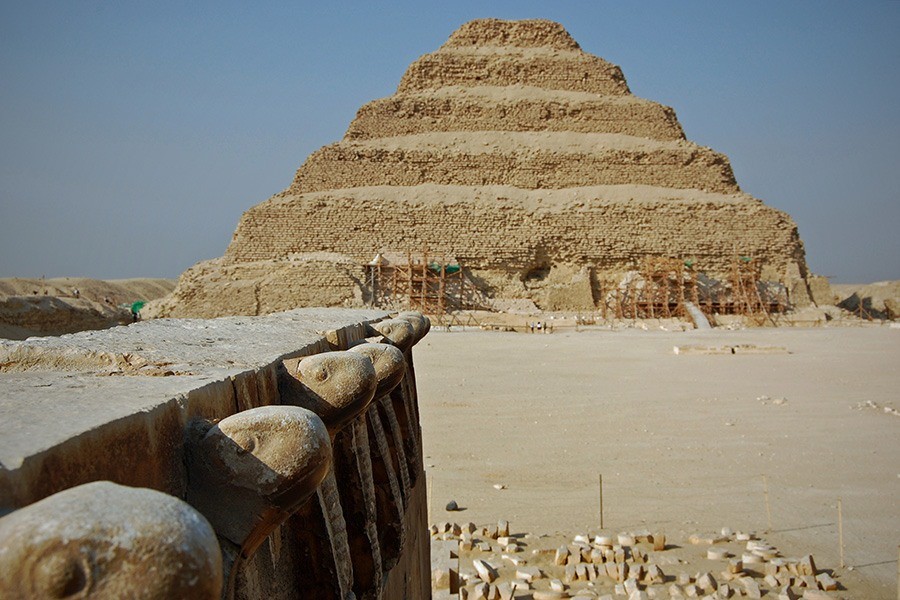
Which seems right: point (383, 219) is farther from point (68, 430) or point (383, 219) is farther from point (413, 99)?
point (68, 430)

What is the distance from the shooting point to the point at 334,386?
1.64 metres

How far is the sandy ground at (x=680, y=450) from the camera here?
6379 millimetres

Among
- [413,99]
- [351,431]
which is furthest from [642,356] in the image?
[413,99]

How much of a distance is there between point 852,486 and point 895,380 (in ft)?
28.4

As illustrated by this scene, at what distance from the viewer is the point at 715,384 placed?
45.5ft

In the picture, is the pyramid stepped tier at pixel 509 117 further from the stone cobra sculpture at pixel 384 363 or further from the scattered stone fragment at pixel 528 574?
the stone cobra sculpture at pixel 384 363

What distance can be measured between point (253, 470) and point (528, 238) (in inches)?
1524

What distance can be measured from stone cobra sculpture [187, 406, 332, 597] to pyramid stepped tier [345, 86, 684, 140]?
47.1 m

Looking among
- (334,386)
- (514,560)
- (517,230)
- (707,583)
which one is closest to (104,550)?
(334,386)

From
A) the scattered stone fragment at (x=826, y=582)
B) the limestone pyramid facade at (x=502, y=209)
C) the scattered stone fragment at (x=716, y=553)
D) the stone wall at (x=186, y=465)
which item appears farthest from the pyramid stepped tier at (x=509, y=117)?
the stone wall at (x=186, y=465)

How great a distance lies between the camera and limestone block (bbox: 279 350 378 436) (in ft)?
5.36

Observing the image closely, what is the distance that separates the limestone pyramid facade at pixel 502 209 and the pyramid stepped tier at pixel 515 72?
261 cm

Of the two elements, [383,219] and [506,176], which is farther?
[506,176]

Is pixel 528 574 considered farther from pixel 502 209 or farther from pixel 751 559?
pixel 502 209
